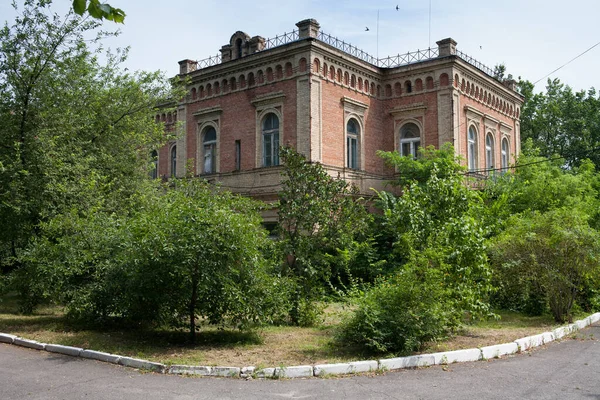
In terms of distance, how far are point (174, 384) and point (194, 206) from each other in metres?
3.63

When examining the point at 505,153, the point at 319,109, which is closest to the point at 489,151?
the point at 505,153

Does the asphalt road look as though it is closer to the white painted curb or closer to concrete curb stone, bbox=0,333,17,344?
the white painted curb

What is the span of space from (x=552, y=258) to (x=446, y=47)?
44.8ft

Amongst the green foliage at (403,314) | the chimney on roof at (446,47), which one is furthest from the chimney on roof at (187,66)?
the green foliage at (403,314)

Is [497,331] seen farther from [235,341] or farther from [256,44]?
[256,44]

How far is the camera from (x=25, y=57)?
53.4 ft

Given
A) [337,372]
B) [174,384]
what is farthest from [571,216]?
[174,384]

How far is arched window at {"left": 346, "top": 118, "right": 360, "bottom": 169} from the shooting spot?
23.6 meters

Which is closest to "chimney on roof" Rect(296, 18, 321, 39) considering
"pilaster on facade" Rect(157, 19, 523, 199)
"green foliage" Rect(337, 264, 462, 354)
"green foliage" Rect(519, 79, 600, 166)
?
"pilaster on facade" Rect(157, 19, 523, 199)

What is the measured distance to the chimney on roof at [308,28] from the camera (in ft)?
71.2

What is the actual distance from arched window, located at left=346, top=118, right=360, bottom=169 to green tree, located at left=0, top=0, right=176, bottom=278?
838cm

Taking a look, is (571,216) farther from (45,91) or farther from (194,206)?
(45,91)

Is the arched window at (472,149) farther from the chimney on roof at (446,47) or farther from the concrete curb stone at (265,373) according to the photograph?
the concrete curb stone at (265,373)

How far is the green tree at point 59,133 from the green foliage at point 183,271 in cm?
296
